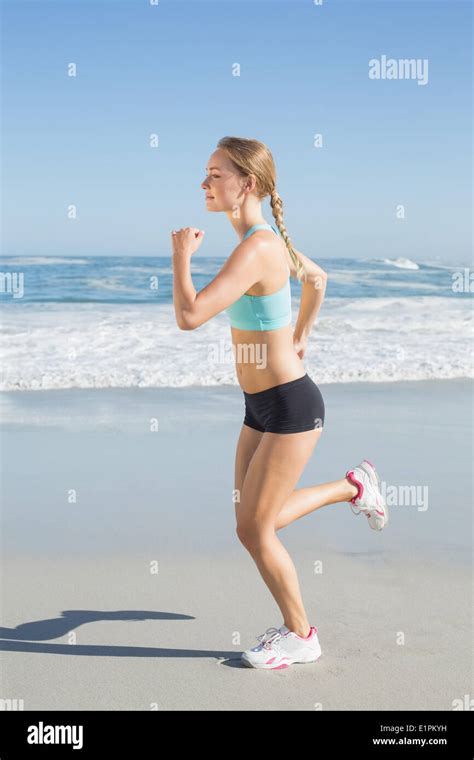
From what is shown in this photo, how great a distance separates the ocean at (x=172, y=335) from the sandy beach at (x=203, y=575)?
8.89 feet

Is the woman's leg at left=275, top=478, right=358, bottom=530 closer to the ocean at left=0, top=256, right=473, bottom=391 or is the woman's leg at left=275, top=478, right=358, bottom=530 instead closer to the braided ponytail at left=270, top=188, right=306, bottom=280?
the braided ponytail at left=270, top=188, right=306, bottom=280

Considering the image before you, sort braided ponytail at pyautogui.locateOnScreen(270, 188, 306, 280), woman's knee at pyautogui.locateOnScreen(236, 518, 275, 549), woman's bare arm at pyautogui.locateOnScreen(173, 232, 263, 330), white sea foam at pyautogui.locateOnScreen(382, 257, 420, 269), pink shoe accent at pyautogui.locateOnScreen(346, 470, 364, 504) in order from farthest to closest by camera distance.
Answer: white sea foam at pyautogui.locateOnScreen(382, 257, 420, 269) < pink shoe accent at pyautogui.locateOnScreen(346, 470, 364, 504) < braided ponytail at pyautogui.locateOnScreen(270, 188, 306, 280) < woman's knee at pyautogui.locateOnScreen(236, 518, 275, 549) < woman's bare arm at pyautogui.locateOnScreen(173, 232, 263, 330)

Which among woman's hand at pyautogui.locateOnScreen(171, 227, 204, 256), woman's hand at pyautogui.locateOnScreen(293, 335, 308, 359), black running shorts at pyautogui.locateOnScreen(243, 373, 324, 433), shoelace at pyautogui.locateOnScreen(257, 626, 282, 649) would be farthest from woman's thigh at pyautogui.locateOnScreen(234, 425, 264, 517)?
woman's hand at pyautogui.locateOnScreen(171, 227, 204, 256)

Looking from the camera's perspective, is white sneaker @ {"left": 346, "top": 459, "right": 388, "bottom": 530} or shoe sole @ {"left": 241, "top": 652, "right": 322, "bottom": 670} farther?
white sneaker @ {"left": 346, "top": 459, "right": 388, "bottom": 530}

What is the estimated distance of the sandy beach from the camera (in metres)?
3.36

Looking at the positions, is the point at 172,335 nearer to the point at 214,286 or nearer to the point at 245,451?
the point at 245,451

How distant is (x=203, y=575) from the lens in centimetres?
440

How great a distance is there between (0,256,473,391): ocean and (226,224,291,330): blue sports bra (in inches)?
247

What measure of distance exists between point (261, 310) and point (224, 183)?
0.49 metres

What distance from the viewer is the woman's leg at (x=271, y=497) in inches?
135

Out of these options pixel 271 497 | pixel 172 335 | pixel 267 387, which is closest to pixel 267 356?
pixel 267 387

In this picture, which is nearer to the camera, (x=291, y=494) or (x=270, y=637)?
(x=270, y=637)
